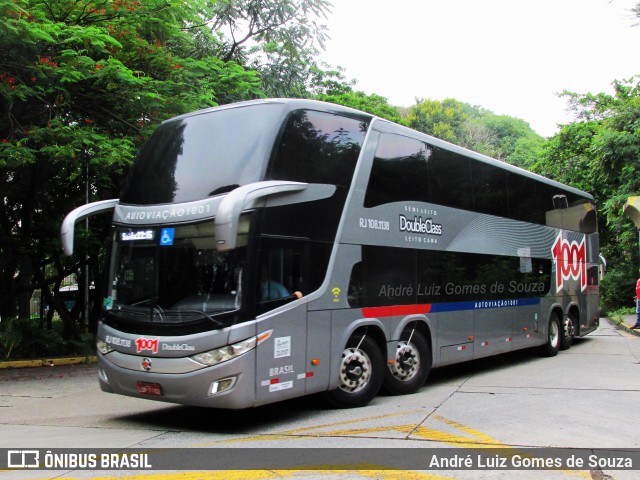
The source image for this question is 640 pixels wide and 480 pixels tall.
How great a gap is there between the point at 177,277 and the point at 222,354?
1.08 metres

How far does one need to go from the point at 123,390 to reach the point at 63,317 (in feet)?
34.9

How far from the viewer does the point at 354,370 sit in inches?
329

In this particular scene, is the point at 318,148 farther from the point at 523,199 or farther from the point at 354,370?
the point at 523,199

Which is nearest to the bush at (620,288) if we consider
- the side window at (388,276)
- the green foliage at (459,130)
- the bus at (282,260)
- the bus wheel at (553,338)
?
the green foliage at (459,130)

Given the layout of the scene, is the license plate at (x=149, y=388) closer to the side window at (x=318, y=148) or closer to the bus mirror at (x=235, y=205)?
the bus mirror at (x=235, y=205)

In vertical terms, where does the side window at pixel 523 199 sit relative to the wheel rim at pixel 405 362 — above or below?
above

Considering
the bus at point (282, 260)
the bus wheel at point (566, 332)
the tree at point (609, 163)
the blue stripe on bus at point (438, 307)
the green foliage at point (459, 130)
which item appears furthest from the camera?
the green foliage at point (459, 130)

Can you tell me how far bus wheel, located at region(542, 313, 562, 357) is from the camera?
47.0 ft

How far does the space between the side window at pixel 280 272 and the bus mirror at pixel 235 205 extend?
1.95ft

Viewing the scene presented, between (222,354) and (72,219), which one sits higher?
(72,219)

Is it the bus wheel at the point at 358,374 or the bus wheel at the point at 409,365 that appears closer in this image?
the bus wheel at the point at 358,374

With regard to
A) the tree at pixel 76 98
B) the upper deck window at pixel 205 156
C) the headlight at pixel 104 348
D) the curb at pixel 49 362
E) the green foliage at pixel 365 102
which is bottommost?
the curb at pixel 49 362

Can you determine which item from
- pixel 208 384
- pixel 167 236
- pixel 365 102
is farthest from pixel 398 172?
pixel 365 102

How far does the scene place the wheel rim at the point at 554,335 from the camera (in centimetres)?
1445
